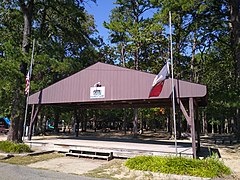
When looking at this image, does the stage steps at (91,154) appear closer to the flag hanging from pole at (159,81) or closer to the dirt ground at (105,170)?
the dirt ground at (105,170)

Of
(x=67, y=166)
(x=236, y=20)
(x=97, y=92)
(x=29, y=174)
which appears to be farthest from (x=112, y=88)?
(x=236, y=20)

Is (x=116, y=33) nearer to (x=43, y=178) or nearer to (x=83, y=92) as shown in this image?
(x=83, y=92)

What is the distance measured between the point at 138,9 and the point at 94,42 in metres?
10.9

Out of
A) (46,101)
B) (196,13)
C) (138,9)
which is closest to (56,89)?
(46,101)

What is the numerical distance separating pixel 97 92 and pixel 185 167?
6.16m

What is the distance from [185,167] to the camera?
705 centimetres

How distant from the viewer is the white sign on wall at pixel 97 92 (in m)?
11.6

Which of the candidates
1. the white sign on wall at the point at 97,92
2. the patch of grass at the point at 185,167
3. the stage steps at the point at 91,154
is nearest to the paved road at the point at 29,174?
the patch of grass at the point at 185,167

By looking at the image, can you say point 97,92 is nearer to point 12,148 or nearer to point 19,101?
point 12,148


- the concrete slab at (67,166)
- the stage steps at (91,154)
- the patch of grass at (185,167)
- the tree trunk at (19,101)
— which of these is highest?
the tree trunk at (19,101)

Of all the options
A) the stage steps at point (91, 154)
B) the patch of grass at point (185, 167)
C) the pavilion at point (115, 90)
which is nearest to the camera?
the patch of grass at point (185, 167)

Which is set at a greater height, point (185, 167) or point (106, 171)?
point (185, 167)

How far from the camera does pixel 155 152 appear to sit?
32.5ft

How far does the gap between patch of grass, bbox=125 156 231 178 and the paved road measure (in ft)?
6.99
